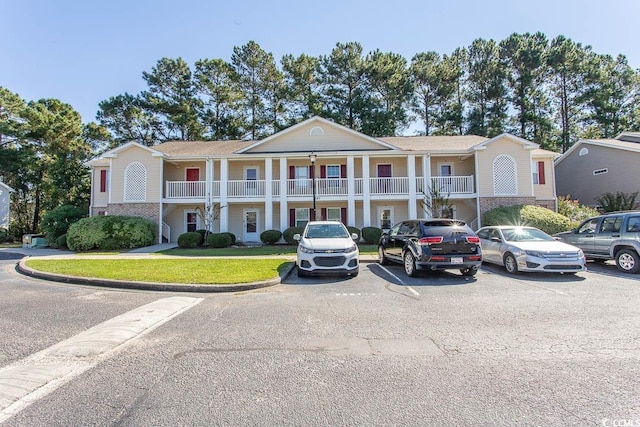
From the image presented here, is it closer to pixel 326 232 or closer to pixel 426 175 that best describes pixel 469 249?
pixel 326 232

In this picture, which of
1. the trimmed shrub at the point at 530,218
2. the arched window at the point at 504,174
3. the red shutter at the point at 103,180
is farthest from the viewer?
the red shutter at the point at 103,180

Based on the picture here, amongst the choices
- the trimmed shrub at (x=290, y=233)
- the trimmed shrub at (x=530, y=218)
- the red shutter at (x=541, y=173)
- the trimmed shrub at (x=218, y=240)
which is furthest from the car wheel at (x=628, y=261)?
the trimmed shrub at (x=218, y=240)

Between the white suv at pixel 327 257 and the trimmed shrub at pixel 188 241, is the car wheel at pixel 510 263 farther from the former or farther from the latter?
the trimmed shrub at pixel 188 241

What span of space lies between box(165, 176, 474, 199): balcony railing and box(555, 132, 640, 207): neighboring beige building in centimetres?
1170

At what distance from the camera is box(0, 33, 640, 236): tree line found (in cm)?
3177

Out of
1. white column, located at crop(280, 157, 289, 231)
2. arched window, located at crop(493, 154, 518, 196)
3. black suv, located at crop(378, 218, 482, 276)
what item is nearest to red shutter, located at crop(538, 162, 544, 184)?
arched window, located at crop(493, 154, 518, 196)

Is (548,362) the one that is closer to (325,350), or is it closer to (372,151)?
(325,350)

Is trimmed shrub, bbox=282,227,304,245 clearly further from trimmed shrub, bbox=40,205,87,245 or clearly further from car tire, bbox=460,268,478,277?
trimmed shrub, bbox=40,205,87,245

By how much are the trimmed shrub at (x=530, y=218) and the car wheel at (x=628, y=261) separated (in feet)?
20.8

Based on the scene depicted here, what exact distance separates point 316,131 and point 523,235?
13852 millimetres

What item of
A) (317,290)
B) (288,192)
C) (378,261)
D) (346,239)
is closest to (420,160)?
(288,192)

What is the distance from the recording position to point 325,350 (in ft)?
13.1

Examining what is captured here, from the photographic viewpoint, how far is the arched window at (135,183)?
747 inches

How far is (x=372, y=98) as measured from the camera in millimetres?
32281
